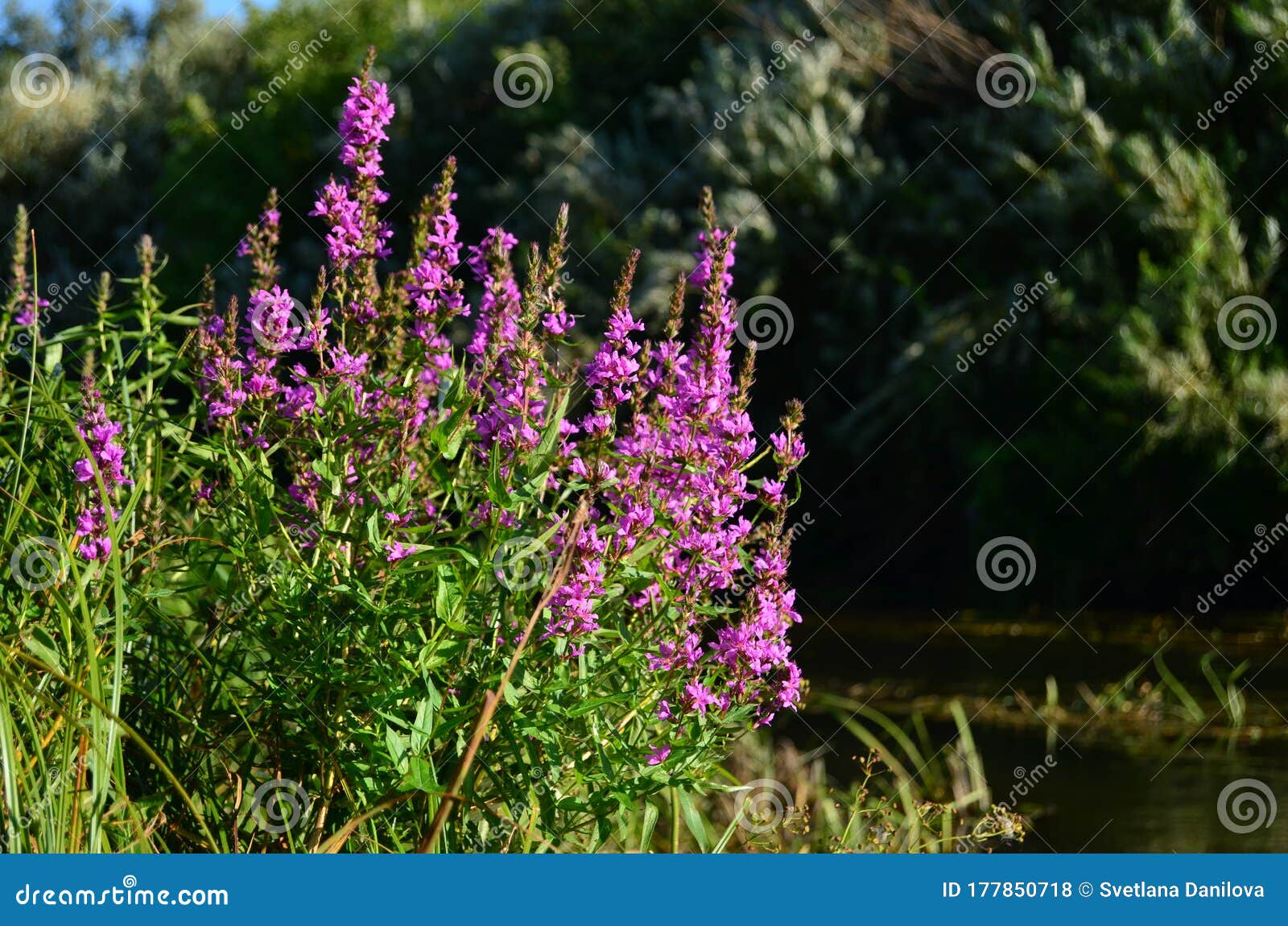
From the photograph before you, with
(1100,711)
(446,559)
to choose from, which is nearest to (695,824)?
(446,559)

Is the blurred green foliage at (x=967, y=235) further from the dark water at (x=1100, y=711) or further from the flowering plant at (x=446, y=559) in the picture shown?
the flowering plant at (x=446, y=559)

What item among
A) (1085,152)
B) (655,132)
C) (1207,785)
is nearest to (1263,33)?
(1085,152)

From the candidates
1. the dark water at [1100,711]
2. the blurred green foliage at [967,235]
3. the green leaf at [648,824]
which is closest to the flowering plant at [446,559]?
the green leaf at [648,824]

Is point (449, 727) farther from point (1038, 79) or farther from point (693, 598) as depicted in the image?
point (1038, 79)

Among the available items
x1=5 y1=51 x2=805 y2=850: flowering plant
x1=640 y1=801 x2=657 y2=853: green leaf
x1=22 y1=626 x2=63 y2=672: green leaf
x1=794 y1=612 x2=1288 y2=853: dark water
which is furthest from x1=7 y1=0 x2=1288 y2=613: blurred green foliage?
x1=640 y1=801 x2=657 y2=853: green leaf

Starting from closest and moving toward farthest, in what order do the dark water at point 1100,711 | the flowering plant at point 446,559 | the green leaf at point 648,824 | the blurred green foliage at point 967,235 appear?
the flowering plant at point 446,559 < the green leaf at point 648,824 < the dark water at point 1100,711 < the blurred green foliage at point 967,235

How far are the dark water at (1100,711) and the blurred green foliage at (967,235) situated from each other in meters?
0.96

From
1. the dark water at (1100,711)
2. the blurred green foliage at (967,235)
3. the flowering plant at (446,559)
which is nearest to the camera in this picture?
the flowering plant at (446,559)

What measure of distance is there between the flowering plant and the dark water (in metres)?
2.29

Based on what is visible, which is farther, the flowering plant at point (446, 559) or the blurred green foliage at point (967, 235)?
the blurred green foliage at point (967, 235)

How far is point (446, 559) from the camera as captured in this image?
225 centimetres

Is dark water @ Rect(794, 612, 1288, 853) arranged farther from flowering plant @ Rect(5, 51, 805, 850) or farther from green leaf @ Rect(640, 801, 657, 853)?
flowering plant @ Rect(5, 51, 805, 850)

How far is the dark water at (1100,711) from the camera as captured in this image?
4926 millimetres

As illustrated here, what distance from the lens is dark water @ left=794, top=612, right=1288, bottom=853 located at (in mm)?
4926
